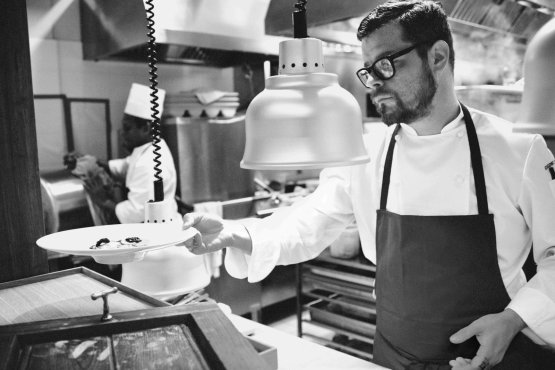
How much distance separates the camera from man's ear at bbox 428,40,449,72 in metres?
1.74

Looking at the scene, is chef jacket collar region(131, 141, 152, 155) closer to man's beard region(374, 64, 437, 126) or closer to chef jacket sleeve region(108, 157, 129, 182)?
chef jacket sleeve region(108, 157, 129, 182)

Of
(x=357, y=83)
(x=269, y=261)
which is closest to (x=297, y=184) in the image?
(x=357, y=83)

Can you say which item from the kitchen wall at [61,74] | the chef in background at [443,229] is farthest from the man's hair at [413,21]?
the kitchen wall at [61,74]

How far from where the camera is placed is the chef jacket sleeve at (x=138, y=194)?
3.91 meters

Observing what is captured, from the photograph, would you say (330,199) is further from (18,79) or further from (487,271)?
(18,79)

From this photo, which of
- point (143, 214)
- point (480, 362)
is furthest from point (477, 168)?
point (143, 214)

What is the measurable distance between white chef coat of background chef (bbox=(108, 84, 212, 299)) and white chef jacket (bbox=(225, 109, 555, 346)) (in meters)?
0.46

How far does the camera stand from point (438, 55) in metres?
1.79

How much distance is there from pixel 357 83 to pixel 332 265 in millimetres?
2739

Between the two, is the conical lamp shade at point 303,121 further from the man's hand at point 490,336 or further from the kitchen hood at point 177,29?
the kitchen hood at point 177,29

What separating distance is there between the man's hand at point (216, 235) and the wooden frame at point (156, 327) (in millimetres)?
462

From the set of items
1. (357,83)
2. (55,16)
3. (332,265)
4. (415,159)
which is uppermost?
(55,16)

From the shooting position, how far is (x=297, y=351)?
1791 millimetres

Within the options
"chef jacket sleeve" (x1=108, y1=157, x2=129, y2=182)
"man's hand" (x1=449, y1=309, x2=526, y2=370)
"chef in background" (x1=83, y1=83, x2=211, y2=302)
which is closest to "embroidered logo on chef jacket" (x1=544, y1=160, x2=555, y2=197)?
"man's hand" (x1=449, y1=309, x2=526, y2=370)
